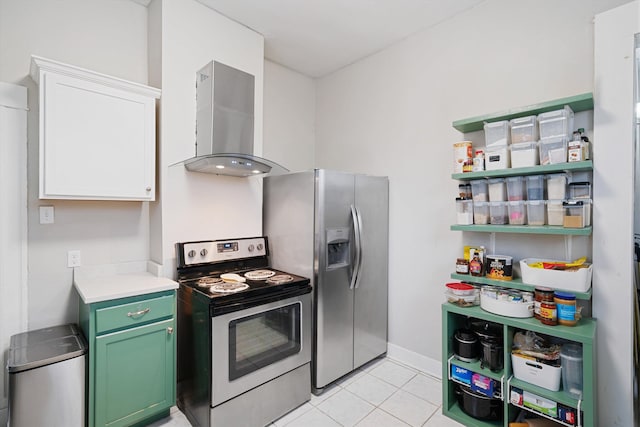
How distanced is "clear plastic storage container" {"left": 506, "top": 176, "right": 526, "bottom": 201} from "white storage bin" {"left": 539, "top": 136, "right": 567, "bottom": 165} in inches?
6.5

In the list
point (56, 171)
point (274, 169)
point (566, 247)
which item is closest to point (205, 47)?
point (274, 169)

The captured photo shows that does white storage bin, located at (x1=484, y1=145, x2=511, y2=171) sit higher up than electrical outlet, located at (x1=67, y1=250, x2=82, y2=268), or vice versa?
white storage bin, located at (x1=484, y1=145, x2=511, y2=171)

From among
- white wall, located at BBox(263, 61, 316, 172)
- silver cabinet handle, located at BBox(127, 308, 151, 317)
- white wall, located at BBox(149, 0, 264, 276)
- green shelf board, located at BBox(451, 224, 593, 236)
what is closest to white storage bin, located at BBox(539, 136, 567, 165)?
green shelf board, located at BBox(451, 224, 593, 236)

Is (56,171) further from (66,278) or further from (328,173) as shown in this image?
(328,173)

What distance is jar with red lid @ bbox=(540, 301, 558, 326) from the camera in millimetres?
1701

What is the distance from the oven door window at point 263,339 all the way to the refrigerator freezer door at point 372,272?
0.66 m

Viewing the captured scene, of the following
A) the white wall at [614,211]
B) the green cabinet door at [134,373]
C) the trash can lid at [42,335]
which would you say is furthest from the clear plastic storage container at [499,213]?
the trash can lid at [42,335]

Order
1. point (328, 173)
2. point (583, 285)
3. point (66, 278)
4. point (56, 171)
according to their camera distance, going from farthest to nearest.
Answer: point (328, 173) < point (66, 278) < point (56, 171) < point (583, 285)

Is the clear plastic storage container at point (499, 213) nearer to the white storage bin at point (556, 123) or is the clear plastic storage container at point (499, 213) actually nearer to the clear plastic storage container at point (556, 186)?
the clear plastic storage container at point (556, 186)

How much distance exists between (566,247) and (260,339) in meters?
2.08

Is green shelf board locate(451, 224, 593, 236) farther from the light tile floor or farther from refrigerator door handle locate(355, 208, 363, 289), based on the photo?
the light tile floor

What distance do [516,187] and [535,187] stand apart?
0.34 ft

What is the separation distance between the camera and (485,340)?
78.7 inches

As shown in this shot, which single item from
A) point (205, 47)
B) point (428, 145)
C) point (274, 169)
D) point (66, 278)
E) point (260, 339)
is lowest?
point (260, 339)
